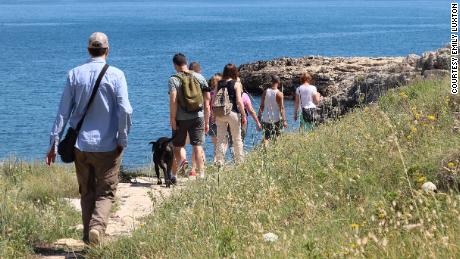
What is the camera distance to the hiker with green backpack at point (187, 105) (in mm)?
11148

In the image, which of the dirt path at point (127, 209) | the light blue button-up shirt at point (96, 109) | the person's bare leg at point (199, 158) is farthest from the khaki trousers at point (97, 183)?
the person's bare leg at point (199, 158)

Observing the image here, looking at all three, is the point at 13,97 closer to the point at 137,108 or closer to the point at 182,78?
the point at 137,108

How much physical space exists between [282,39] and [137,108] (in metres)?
66.3

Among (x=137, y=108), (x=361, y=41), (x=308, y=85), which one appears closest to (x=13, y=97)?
(x=137, y=108)

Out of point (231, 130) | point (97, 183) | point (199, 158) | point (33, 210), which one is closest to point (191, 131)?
point (199, 158)

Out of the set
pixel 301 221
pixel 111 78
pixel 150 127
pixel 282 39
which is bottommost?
pixel 282 39

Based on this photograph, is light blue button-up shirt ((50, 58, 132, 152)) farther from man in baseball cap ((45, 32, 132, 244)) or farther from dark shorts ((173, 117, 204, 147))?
dark shorts ((173, 117, 204, 147))

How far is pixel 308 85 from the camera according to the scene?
1406 centimetres

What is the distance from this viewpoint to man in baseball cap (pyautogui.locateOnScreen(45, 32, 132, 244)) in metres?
7.61

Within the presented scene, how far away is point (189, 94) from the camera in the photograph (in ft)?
36.5

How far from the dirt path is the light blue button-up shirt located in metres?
0.71

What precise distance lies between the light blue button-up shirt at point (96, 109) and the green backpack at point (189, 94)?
346cm

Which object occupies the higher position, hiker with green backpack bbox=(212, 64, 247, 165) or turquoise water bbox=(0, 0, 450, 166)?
hiker with green backpack bbox=(212, 64, 247, 165)

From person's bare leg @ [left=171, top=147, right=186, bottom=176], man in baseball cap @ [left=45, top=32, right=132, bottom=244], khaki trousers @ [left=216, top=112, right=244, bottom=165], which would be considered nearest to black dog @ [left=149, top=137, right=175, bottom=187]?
person's bare leg @ [left=171, top=147, right=186, bottom=176]
